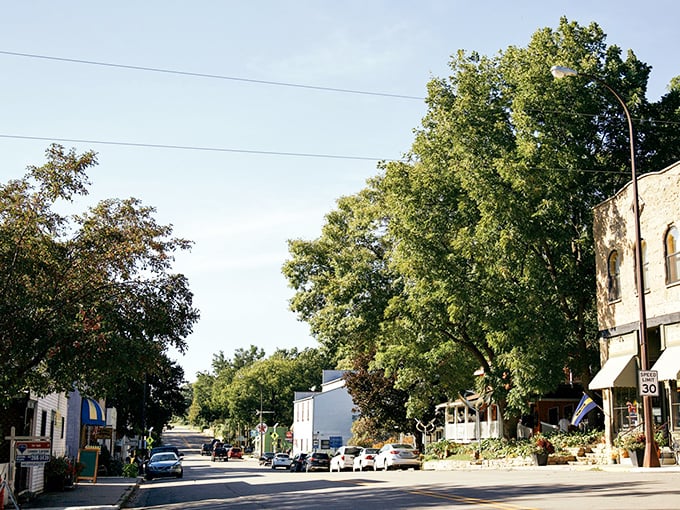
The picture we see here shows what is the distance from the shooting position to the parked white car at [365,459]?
47000 millimetres

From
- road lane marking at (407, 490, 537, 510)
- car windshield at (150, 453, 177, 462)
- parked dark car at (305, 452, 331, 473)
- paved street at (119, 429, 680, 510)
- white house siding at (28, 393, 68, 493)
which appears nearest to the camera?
road lane marking at (407, 490, 537, 510)

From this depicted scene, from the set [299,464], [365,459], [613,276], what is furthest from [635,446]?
[299,464]

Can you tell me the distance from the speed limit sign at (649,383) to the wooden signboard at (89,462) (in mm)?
21749

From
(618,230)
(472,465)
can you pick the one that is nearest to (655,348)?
(618,230)

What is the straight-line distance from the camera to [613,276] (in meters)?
33.1

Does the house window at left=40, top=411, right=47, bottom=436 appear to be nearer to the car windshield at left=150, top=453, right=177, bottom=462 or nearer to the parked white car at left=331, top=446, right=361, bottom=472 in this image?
the car windshield at left=150, top=453, right=177, bottom=462

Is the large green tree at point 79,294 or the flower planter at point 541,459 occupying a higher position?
the large green tree at point 79,294

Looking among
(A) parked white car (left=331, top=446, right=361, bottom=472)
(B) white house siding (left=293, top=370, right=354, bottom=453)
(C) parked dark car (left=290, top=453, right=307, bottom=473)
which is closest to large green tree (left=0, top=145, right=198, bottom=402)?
(A) parked white car (left=331, top=446, right=361, bottom=472)

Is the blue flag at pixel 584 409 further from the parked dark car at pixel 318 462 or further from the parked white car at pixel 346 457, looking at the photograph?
the parked dark car at pixel 318 462

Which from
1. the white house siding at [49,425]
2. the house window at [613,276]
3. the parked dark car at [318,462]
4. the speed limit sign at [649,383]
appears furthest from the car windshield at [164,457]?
the speed limit sign at [649,383]

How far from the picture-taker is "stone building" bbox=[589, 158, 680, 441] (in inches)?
Answer: 1152

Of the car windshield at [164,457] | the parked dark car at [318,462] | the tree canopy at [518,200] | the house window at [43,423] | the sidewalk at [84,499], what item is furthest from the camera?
the parked dark car at [318,462]

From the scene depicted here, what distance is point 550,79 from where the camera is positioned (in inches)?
1390

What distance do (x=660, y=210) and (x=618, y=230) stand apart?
2676mm
